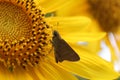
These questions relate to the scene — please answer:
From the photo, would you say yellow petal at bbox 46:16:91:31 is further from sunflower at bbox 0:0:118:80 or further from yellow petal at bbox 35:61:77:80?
yellow petal at bbox 35:61:77:80

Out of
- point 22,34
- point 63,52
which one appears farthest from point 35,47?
point 63,52

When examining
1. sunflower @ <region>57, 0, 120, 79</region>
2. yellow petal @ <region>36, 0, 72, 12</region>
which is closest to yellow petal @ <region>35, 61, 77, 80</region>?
yellow petal @ <region>36, 0, 72, 12</region>

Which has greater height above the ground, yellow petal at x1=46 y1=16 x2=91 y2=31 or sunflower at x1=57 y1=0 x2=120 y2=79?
sunflower at x1=57 y1=0 x2=120 y2=79

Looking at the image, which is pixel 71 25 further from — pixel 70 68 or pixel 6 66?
pixel 6 66

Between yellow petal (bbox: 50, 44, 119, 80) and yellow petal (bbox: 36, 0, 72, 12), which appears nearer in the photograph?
yellow petal (bbox: 50, 44, 119, 80)

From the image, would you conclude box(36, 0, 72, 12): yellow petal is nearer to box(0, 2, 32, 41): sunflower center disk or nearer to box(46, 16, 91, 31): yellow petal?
box(46, 16, 91, 31): yellow petal

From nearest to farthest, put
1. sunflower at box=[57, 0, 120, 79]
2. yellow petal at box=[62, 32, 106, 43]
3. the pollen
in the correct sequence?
the pollen → yellow petal at box=[62, 32, 106, 43] → sunflower at box=[57, 0, 120, 79]

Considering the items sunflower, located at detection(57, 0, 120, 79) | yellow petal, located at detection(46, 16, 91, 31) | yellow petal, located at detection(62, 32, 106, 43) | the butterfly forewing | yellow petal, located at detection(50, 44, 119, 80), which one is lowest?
the butterfly forewing

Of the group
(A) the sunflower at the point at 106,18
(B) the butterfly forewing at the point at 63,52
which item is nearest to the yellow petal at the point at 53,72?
(B) the butterfly forewing at the point at 63,52

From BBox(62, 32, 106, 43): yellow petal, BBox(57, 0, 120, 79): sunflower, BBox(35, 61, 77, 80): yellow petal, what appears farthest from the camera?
BBox(57, 0, 120, 79): sunflower
